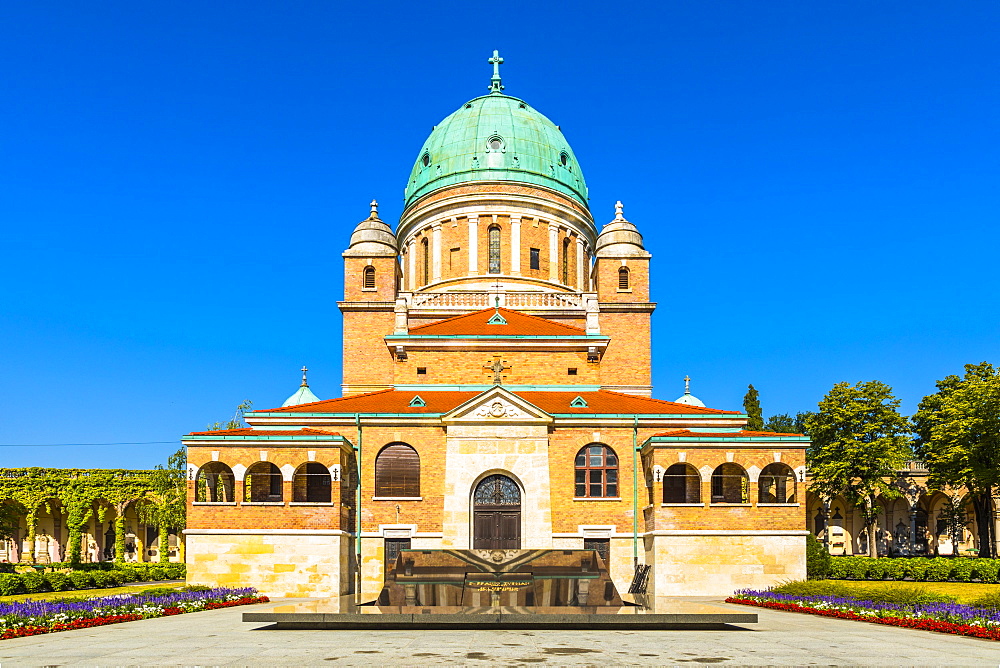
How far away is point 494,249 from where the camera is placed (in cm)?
5619

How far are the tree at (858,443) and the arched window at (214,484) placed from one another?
32.6 m

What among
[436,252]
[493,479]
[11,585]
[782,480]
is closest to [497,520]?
[493,479]

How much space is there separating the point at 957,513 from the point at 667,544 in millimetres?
28049

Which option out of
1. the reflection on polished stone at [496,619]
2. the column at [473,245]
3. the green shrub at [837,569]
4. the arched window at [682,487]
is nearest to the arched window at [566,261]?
the column at [473,245]

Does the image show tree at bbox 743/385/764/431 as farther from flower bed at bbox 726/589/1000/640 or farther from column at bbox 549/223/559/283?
flower bed at bbox 726/589/1000/640

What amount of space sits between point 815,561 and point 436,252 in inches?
1162

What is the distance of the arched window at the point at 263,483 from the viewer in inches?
1406

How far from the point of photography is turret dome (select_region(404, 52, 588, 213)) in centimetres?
5819

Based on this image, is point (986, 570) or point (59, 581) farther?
point (986, 570)

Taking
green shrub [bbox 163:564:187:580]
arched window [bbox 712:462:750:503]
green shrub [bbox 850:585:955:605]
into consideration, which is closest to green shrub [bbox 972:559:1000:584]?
arched window [bbox 712:462:750:503]

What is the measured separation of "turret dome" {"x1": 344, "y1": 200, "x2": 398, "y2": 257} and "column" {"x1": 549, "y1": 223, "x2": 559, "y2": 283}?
9352mm

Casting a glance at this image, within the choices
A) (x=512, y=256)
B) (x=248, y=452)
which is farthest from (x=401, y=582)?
(x=512, y=256)

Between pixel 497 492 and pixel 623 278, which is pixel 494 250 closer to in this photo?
pixel 623 278

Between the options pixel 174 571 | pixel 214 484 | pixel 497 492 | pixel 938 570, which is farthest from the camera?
pixel 174 571
